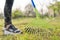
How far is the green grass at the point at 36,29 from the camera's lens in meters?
1.56

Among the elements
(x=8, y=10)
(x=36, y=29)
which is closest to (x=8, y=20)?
(x=8, y=10)

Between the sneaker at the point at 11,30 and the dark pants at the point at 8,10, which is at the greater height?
the dark pants at the point at 8,10

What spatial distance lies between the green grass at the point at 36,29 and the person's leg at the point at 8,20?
1.4 inches

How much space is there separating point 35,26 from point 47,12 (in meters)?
0.19

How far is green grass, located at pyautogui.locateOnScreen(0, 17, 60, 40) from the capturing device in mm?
1562

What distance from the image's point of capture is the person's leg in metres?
1.57

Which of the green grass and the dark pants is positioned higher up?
the dark pants

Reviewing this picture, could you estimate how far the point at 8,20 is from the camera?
1592 millimetres

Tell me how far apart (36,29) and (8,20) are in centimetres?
25

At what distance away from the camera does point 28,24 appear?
5.32 feet

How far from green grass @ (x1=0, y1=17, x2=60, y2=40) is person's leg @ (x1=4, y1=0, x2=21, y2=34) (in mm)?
34

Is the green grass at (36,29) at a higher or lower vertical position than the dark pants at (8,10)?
lower

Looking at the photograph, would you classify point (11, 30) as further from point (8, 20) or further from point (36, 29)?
point (36, 29)

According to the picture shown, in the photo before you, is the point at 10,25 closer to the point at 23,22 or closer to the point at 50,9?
the point at 23,22
